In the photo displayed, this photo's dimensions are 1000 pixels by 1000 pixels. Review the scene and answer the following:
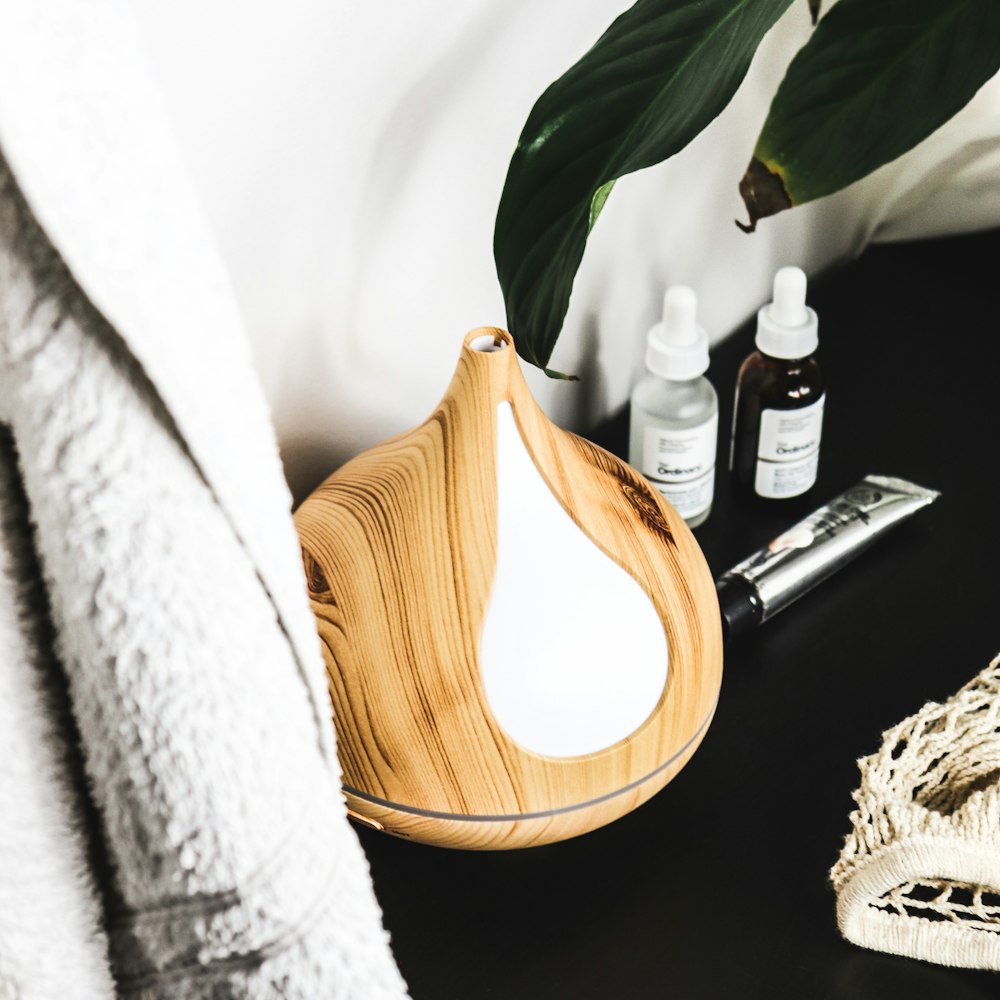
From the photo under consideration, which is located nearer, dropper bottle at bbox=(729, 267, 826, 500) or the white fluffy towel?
the white fluffy towel

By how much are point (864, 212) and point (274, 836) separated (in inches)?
25.8

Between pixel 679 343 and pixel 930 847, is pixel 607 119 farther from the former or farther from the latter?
pixel 930 847

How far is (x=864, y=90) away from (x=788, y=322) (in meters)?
0.11

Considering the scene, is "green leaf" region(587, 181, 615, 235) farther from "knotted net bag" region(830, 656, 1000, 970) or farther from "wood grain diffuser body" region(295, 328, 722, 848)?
"knotted net bag" region(830, 656, 1000, 970)

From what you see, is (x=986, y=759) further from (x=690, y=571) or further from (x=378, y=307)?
(x=378, y=307)

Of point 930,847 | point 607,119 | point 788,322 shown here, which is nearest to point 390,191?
point 607,119

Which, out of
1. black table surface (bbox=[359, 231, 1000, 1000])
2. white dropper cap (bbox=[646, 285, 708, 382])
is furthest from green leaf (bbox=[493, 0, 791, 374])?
black table surface (bbox=[359, 231, 1000, 1000])

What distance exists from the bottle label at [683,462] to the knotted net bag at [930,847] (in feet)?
0.53

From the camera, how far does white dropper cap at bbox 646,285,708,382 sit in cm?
50

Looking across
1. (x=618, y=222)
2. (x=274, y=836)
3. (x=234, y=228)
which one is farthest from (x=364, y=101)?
(x=274, y=836)

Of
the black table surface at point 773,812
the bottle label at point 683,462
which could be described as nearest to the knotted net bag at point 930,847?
the black table surface at point 773,812

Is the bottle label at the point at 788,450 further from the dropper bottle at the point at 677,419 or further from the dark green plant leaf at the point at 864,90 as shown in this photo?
the dark green plant leaf at the point at 864,90

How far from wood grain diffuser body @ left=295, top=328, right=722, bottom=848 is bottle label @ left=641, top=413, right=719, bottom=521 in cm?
13

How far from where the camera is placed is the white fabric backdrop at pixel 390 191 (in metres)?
0.38
